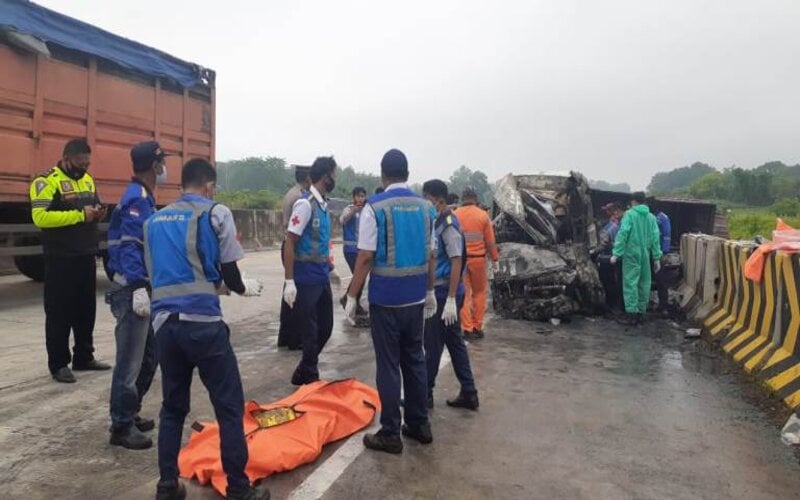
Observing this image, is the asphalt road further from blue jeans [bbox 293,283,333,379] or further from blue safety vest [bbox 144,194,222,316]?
blue safety vest [bbox 144,194,222,316]

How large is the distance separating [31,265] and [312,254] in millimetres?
7295

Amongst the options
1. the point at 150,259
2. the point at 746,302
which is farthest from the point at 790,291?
the point at 150,259

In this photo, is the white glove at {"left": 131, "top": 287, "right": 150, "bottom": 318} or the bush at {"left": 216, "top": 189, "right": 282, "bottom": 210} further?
the bush at {"left": 216, "top": 189, "right": 282, "bottom": 210}

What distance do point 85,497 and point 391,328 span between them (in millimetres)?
1907

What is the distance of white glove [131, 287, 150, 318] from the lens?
11.6ft

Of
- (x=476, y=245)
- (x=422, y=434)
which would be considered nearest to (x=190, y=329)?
(x=422, y=434)

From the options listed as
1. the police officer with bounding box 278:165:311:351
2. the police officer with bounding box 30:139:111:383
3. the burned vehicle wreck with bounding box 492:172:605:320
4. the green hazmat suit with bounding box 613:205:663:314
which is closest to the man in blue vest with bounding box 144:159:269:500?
the police officer with bounding box 30:139:111:383

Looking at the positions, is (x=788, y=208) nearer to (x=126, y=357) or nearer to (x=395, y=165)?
(x=395, y=165)

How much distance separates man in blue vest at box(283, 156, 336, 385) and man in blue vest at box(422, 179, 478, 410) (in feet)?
3.38

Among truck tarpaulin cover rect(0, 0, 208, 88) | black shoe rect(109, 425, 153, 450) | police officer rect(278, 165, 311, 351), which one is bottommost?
black shoe rect(109, 425, 153, 450)

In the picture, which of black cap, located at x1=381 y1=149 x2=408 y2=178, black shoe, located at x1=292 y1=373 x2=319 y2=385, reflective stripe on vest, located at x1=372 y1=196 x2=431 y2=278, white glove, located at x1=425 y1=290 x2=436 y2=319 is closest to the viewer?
reflective stripe on vest, located at x1=372 y1=196 x2=431 y2=278

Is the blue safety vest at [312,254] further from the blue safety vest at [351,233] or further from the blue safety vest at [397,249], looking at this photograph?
the blue safety vest at [351,233]

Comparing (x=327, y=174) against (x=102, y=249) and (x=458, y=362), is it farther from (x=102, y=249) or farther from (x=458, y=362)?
(x=102, y=249)

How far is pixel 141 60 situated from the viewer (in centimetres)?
923
